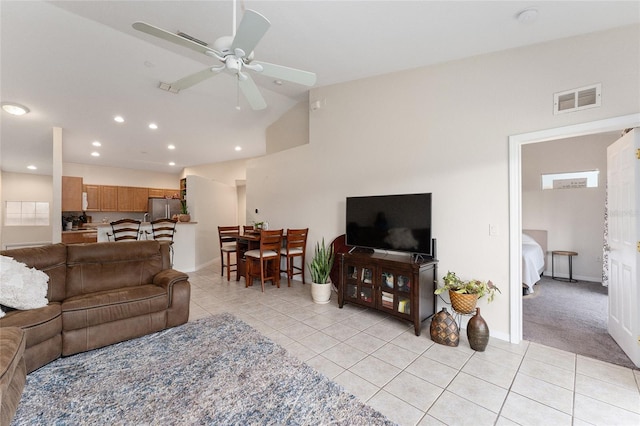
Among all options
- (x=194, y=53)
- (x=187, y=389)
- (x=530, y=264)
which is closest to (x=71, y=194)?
(x=194, y=53)

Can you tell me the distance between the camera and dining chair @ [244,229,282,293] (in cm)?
425

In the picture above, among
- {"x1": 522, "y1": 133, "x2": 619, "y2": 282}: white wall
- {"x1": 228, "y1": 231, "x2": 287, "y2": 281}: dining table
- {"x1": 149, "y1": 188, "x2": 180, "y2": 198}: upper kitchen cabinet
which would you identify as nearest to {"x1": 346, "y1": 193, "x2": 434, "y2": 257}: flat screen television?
{"x1": 228, "y1": 231, "x2": 287, "y2": 281}: dining table

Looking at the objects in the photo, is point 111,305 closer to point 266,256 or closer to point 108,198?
point 266,256

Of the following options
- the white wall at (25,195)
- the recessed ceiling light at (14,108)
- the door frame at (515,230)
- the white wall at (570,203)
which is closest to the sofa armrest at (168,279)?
the door frame at (515,230)

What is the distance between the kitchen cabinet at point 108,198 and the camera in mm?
7394

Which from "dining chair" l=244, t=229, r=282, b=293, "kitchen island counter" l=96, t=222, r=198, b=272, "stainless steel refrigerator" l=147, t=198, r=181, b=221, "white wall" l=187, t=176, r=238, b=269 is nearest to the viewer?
"dining chair" l=244, t=229, r=282, b=293

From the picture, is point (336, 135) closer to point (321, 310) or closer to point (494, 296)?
point (321, 310)

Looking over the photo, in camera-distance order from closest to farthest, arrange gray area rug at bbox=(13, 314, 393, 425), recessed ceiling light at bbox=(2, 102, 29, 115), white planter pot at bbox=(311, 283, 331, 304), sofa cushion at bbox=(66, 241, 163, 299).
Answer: gray area rug at bbox=(13, 314, 393, 425) → sofa cushion at bbox=(66, 241, 163, 299) → white planter pot at bbox=(311, 283, 331, 304) → recessed ceiling light at bbox=(2, 102, 29, 115)

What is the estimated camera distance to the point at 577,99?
232 centimetres

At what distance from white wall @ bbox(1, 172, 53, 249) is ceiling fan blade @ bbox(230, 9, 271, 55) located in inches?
371

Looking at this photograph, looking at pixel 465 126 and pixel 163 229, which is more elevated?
pixel 465 126

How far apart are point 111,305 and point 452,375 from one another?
308 cm

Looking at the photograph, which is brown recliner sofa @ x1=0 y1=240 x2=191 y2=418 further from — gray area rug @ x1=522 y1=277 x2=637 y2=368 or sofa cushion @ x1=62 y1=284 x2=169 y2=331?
gray area rug @ x1=522 y1=277 x2=637 y2=368

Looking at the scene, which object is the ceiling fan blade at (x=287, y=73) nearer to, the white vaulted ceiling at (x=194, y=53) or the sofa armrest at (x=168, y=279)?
the white vaulted ceiling at (x=194, y=53)
